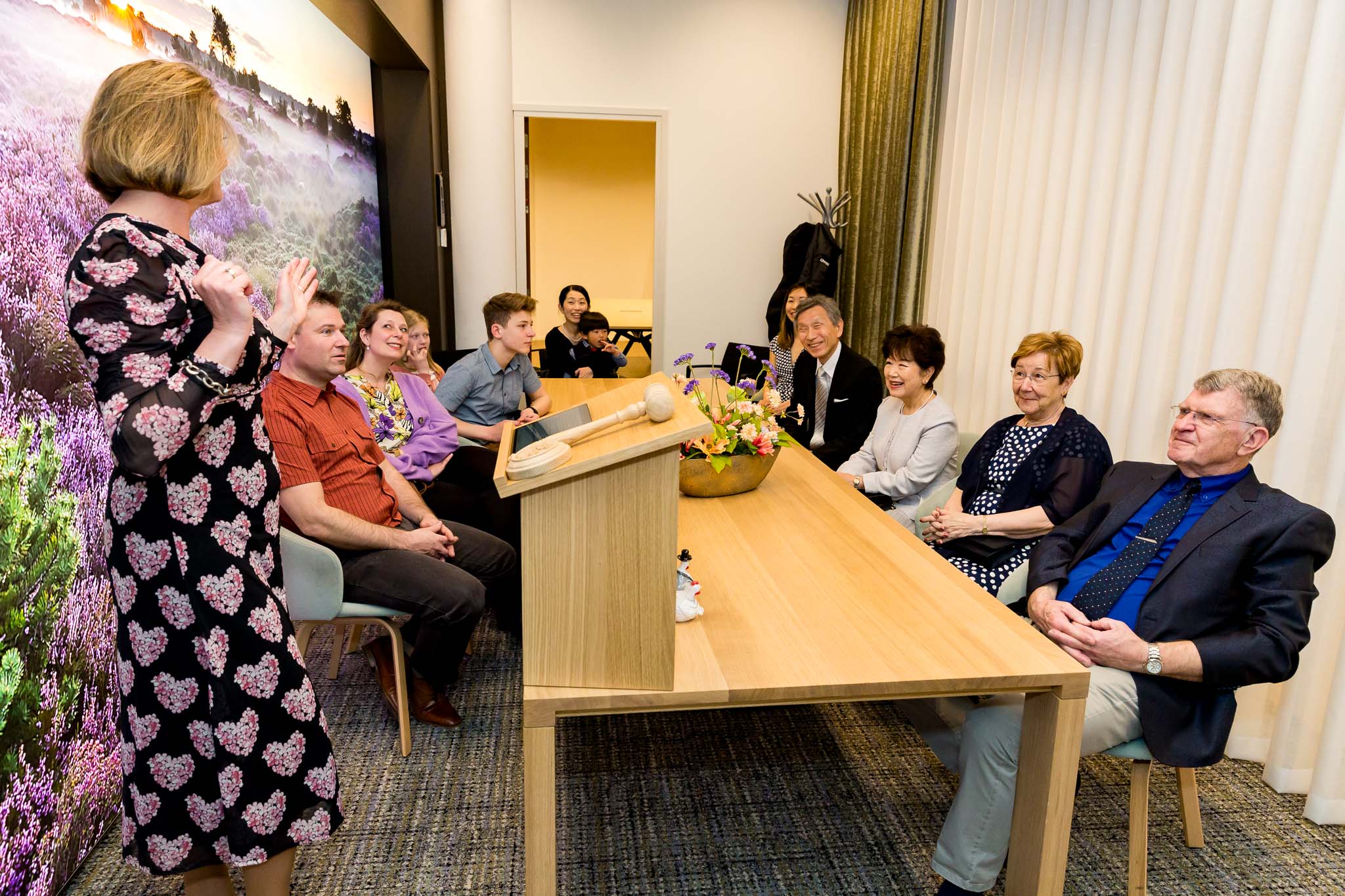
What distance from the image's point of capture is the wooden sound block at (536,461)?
1.38 m

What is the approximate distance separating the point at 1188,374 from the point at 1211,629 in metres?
1.27

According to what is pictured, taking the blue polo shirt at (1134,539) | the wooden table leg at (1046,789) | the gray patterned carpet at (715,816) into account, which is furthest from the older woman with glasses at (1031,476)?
the wooden table leg at (1046,789)

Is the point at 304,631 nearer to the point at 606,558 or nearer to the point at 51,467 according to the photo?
the point at 51,467

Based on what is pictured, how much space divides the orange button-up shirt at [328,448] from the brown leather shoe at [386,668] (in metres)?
0.44

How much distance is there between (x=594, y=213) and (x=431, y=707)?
27.4ft

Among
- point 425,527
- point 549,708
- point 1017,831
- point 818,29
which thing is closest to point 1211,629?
point 1017,831

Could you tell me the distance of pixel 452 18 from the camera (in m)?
5.41

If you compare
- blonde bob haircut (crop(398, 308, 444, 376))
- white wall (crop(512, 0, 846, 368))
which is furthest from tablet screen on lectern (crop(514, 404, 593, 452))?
white wall (crop(512, 0, 846, 368))

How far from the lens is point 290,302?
59.6 inches

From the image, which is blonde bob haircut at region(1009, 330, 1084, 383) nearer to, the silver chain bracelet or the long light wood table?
the long light wood table

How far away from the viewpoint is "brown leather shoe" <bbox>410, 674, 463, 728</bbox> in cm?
273

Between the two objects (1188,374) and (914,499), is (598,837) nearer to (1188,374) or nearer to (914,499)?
(914,499)

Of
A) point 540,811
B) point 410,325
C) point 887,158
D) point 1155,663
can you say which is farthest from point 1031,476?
point 887,158

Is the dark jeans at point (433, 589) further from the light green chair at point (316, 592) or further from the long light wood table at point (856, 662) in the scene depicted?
the long light wood table at point (856, 662)
